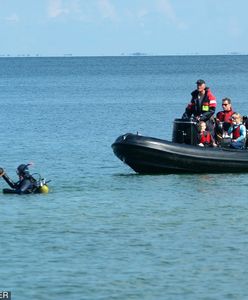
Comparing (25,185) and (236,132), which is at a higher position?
(236,132)

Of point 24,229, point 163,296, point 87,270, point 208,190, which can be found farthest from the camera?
point 208,190

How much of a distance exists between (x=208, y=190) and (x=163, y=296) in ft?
28.4

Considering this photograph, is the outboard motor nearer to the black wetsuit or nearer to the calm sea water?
the calm sea water

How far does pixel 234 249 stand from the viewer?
61.8ft

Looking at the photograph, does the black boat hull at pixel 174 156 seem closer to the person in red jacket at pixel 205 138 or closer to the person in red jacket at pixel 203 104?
the person in red jacket at pixel 205 138

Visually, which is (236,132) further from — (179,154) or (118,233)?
(118,233)

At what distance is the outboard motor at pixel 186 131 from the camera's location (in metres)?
26.0

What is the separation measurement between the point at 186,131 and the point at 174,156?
616 mm

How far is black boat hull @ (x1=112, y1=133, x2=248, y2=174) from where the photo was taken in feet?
84.5

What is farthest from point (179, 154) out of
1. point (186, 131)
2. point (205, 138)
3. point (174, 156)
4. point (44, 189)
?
point (44, 189)

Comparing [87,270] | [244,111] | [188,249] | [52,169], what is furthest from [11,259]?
[244,111]

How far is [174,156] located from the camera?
2589 centimetres

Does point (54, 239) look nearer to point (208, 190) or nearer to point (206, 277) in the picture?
point (206, 277)

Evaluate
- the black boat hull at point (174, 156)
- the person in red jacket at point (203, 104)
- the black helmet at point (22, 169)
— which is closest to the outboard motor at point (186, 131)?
the person in red jacket at point (203, 104)
